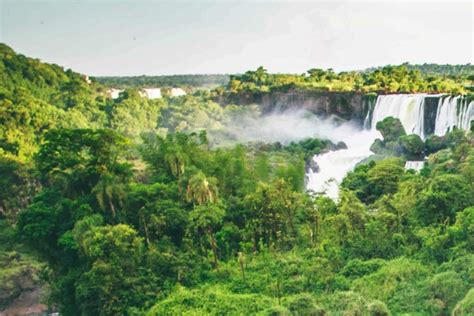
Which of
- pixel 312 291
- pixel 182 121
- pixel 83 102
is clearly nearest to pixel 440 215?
pixel 312 291

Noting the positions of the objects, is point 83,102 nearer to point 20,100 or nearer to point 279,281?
point 20,100

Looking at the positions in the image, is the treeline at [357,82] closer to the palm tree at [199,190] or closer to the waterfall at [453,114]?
the waterfall at [453,114]

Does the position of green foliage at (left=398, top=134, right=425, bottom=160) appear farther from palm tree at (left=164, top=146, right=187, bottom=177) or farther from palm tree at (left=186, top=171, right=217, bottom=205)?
palm tree at (left=186, top=171, right=217, bottom=205)

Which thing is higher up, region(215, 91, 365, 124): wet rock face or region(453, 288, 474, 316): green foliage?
region(215, 91, 365, 124): wet rock face

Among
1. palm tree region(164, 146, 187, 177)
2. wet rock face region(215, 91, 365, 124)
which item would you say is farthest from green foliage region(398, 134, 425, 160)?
palm tree region(164, 146, 187, 177)

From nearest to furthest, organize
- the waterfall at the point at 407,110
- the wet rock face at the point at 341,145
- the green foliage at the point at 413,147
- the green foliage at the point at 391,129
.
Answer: the green foliage at the point at 413,147 < the green foliage at the point at 391,129 < the waterfall at the point at 407,110 < the wet rock face at the point at 341,145

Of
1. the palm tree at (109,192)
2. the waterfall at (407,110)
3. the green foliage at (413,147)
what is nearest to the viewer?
the palm tree at (109,192)

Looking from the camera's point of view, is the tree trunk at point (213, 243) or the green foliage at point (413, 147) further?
the green foliage at point (413, 147)

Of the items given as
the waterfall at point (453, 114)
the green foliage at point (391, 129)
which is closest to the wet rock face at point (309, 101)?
the waterfall at point (453, 114)
